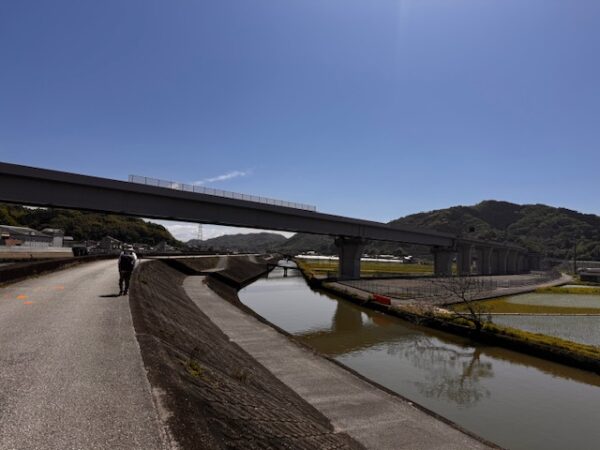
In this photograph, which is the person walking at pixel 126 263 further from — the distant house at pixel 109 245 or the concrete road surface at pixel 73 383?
the distant house at pixel 109 245

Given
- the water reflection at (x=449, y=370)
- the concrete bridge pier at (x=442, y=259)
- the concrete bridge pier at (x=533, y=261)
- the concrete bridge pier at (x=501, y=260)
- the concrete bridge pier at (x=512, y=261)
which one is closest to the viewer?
the water reflection at (x=449, y=370)

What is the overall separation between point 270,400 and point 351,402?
13.1 feet

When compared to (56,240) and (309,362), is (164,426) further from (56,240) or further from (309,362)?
(56,240)

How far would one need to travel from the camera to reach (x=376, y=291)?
52.4 meters

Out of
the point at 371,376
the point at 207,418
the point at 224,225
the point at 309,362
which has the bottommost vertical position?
the point at 371,376

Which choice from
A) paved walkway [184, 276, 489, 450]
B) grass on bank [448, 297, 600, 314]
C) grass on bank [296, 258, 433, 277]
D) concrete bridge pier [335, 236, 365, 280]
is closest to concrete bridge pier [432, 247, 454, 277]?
grass on bank [296, 258, 433, 277]

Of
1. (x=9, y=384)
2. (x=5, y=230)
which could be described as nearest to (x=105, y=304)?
(x=9, y=384)

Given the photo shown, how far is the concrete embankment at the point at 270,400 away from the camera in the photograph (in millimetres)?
6887

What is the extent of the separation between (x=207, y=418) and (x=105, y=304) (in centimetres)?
1012

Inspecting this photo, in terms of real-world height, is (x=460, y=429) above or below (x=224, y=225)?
below

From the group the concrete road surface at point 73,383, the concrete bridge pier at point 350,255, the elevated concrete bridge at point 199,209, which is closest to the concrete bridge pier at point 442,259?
the elevated concrete bridge at point 199,209

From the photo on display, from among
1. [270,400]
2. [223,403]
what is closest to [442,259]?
[270,400]

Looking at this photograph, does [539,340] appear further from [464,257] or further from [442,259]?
[464,257]

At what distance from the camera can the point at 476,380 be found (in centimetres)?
2028
